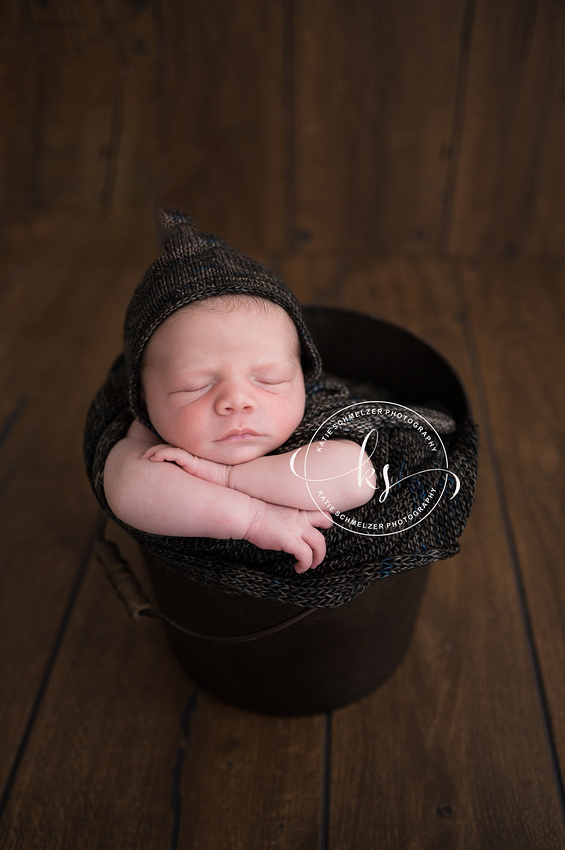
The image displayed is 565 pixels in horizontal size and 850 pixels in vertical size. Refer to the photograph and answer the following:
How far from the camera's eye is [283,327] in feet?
2.28

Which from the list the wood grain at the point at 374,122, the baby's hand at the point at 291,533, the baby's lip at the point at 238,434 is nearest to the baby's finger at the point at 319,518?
the baby's hand at the point at 291,533

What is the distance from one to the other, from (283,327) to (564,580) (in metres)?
0.60

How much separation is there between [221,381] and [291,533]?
0.17m

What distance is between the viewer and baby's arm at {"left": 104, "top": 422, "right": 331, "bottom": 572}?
62cm

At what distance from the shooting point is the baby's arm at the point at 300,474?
2.08 feet

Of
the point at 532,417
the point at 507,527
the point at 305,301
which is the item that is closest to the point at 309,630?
the point at 507,527

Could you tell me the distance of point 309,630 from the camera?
2.26ft

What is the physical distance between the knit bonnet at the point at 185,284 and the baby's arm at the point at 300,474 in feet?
0.34

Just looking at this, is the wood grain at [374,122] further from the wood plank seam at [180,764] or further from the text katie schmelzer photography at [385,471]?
the wood plank seam at [180,764]

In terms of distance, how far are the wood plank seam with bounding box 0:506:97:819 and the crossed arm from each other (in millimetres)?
374

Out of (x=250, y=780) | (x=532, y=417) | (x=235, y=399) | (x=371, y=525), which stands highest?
(x=235, y=399)

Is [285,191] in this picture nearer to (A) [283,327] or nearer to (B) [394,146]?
(B) [394,146]

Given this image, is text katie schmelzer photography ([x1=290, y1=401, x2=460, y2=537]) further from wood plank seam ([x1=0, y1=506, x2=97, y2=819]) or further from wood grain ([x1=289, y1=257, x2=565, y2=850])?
wood plank seam ([x1=0, y1=506, x2=97, y2=819])

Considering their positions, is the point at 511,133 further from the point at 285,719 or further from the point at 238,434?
the point at 285,719
